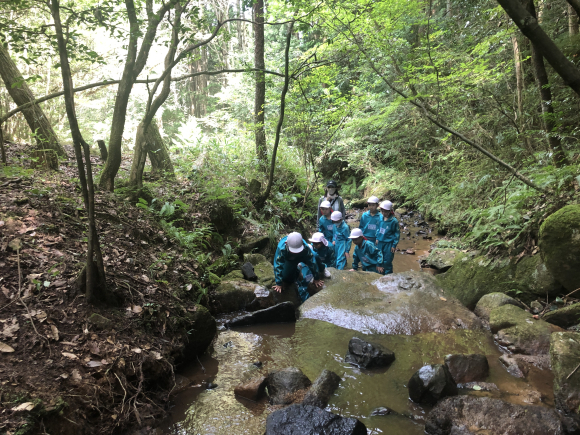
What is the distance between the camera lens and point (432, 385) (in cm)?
360

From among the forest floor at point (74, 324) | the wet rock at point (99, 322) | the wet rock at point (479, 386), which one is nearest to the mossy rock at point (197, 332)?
the forest floor at point (74, 324)

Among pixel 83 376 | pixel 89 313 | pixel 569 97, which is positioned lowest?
pixel 83 376

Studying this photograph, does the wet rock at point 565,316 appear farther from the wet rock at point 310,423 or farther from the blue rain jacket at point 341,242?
the blue rain jacket at point 341,242

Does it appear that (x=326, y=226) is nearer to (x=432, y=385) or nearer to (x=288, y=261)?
(x=288, y=261)

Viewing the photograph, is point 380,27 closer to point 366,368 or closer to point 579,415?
point 366,368

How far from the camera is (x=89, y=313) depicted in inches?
143

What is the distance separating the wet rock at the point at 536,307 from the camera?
5.15 meters

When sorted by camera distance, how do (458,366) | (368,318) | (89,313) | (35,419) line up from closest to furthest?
(35,419), (89,313), (458,366), (368,318)

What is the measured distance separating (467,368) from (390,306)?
72.5 inches

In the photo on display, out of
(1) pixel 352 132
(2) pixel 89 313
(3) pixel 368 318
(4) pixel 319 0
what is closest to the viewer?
(2) pixel 89 313

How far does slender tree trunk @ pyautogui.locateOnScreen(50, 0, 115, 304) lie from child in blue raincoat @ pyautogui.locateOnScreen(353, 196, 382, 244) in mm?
6253

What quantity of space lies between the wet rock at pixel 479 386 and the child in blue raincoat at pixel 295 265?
3254mm

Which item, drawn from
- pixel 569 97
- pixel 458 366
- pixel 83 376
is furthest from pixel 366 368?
pixel 569 97

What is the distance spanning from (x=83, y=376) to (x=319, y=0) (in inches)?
295
